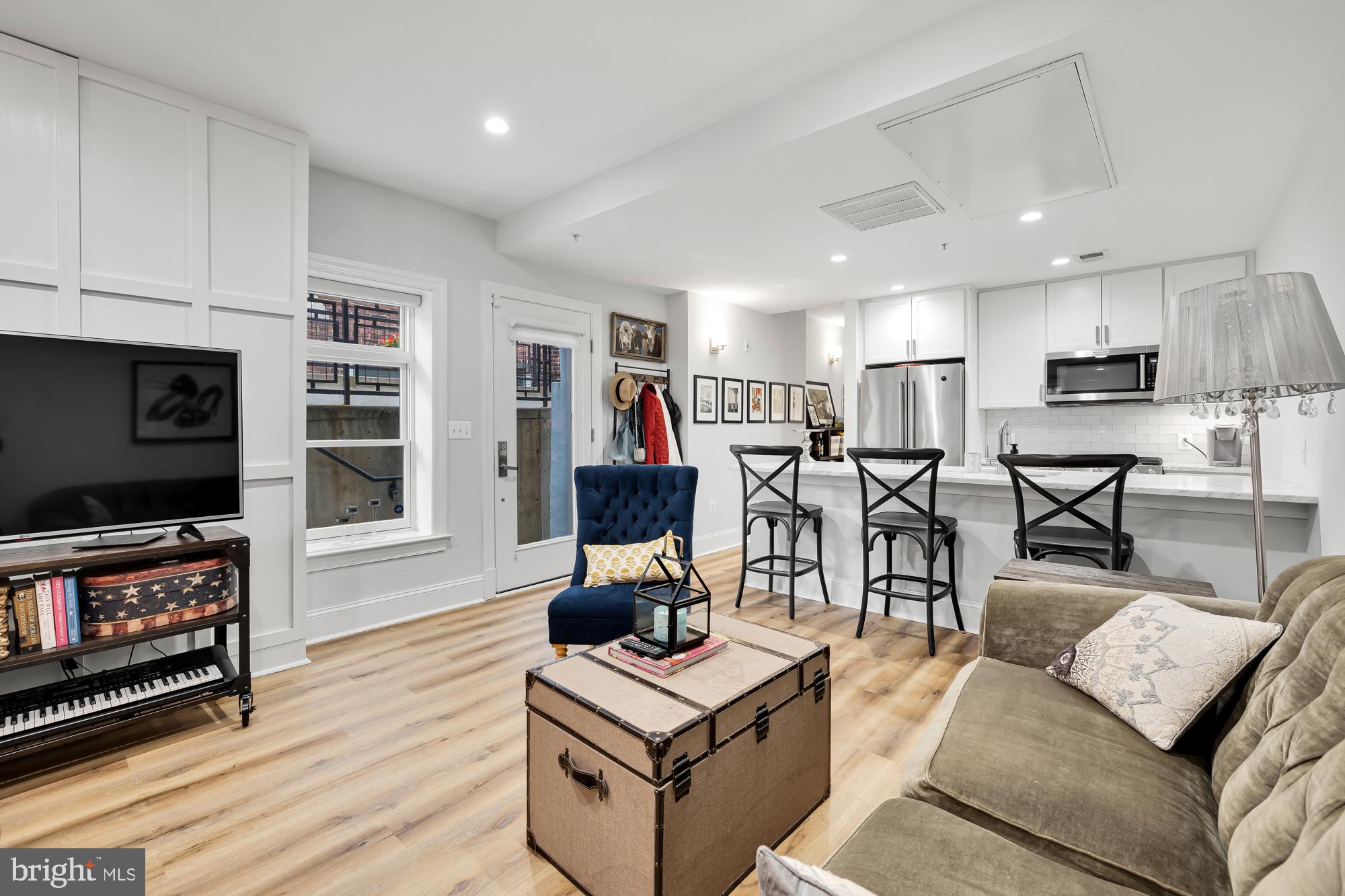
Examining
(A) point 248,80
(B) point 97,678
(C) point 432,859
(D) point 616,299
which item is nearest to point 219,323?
(A) point 248,80

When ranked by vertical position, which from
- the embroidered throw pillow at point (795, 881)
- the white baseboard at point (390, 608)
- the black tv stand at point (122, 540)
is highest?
the black tv stand at point (122, 540)

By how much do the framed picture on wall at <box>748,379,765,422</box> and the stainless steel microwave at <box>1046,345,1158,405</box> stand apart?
2547 mm

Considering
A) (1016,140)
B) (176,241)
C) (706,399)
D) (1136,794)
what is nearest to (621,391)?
(706,399)

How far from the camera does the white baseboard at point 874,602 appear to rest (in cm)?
329

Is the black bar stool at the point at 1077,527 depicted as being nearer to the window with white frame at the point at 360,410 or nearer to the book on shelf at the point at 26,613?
the window with white frame at the point at 360,410

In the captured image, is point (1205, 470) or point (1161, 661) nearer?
point (1161, 661)

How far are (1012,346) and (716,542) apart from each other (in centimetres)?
306

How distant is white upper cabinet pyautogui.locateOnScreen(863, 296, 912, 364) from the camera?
5426 mm

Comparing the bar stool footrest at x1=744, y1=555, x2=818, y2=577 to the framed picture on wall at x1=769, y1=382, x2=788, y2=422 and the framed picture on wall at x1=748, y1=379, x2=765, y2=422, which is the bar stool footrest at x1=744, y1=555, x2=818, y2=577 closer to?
the framed picture on wall at x1=748, y1=379, x2=765, y2=422

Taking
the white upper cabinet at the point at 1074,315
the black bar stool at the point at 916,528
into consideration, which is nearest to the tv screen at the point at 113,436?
the black bar stool at the point at 916,528

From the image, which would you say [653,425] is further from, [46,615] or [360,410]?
[46,615]

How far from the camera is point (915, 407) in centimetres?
529

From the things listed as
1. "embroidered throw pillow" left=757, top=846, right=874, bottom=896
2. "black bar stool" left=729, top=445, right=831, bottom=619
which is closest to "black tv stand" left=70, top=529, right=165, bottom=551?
"embroidered throw pillow" left=757, top=846, right=874, bottom=896

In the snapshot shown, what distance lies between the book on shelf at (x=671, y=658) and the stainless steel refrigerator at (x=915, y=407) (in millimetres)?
4058
